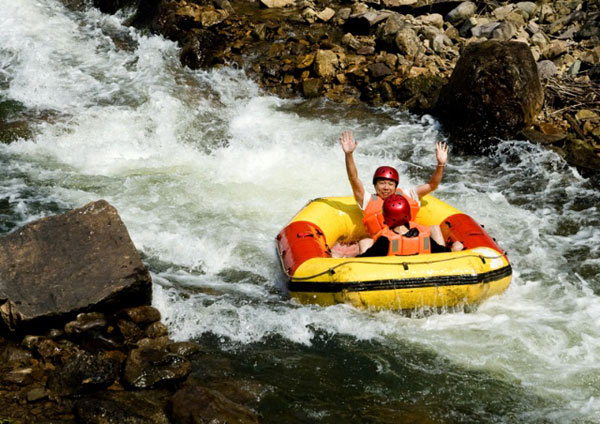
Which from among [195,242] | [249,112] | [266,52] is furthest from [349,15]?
[195,242]

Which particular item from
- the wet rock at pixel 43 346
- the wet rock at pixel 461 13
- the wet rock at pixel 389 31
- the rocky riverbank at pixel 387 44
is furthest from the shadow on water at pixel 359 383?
the wet rock at pixel 461 13

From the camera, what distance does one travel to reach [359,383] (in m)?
4.94

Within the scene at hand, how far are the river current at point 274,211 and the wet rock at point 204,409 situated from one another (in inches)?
8.7

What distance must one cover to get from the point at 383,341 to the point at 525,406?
1.22m

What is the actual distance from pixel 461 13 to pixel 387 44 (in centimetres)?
198

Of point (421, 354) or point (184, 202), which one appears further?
point (184, 202)

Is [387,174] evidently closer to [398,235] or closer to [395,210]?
[395,210]

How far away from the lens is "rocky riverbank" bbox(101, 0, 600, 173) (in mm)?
10273

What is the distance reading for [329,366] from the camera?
513cm

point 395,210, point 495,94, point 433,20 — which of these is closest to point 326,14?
point 433,20

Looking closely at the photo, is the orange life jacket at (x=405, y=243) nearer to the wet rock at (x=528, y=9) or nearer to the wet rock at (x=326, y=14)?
the wet rock at (x=326, y=14)

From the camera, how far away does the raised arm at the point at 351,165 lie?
650cm

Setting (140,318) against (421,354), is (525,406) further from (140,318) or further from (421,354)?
(140,318)

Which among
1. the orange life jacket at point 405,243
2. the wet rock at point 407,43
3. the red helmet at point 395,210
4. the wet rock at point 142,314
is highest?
the wet rock at point 407,43
